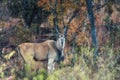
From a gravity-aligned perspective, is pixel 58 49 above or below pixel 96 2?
below

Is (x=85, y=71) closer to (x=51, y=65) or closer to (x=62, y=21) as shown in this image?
(x=51, y=65)

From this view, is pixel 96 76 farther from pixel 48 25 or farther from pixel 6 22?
pixel 6 22

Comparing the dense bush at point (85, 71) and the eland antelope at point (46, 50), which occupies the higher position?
the dense bush at point (85, 71)

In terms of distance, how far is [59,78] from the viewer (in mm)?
6996

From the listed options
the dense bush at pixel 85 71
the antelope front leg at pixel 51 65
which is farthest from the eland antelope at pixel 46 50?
the dense bush at pixel 85 71

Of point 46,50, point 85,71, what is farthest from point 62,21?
point 85,71

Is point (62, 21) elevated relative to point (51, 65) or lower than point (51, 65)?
elevated

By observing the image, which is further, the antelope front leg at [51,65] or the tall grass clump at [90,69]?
the antelope front leg at [51,65]

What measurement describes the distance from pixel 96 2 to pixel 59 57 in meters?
5.26

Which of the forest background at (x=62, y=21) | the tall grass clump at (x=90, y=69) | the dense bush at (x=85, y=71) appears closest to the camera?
the dense bush at (x=85, y=71)

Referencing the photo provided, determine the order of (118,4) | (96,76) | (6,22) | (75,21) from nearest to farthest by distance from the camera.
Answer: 1. (96,76)
2. (118,4)
3. (75,21)
4. (6,22)

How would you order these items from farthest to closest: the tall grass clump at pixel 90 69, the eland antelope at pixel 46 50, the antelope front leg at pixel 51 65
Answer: the eland antelope at pixel 46 50
the antelope front leg at pixel 51 65
the tall grass clump at pixel 90 69

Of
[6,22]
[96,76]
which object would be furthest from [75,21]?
[96,76]

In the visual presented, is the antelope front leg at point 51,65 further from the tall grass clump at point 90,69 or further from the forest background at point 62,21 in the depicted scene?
the forest background at point 62,21
